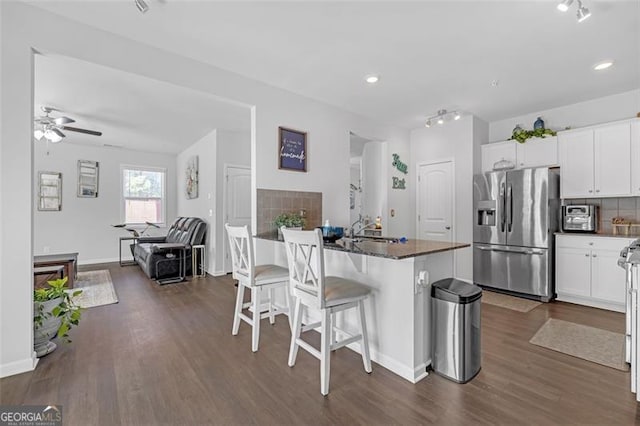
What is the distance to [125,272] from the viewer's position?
560cm

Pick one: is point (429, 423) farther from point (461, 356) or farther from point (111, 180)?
point (111, 180)

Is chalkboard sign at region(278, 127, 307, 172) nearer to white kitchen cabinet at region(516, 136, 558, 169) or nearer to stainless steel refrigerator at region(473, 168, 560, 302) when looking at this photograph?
stainless steel refrigerator at region(473, 168, 560, 302)

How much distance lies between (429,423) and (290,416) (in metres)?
0.77

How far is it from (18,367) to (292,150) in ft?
Answer: 9.97

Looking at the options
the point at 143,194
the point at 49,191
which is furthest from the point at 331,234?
the point at 49,191

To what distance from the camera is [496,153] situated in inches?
180

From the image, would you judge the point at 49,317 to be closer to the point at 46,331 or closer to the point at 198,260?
the point at 46,331

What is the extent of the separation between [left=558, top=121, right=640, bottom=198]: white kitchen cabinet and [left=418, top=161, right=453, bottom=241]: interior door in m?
1.47

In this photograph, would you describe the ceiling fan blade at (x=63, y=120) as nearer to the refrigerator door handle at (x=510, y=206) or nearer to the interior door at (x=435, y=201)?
the interior door at (x=435, y=201)

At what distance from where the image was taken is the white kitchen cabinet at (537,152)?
404 centimetres

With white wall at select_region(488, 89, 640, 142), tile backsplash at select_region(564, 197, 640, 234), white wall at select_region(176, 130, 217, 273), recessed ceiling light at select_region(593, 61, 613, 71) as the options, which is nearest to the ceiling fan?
white wall at select_region(176, 130, 217, 273)

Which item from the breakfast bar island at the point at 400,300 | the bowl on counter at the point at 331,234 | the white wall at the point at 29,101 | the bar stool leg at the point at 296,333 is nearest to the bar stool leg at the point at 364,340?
the breakfast bar island at the point at 400,300

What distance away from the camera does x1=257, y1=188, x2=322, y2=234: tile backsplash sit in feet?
11.2

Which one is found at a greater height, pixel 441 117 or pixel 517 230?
pixel 441 117
